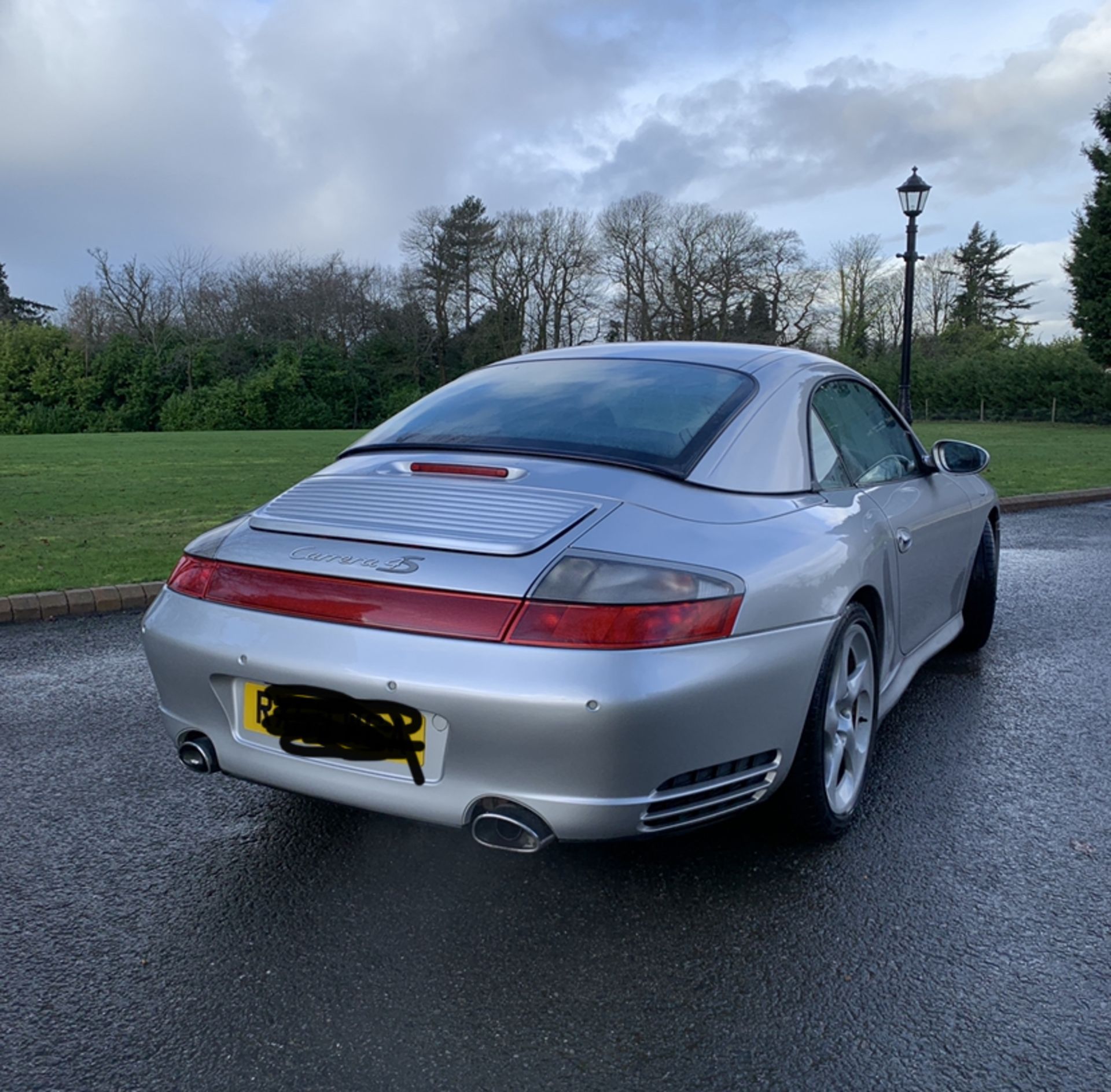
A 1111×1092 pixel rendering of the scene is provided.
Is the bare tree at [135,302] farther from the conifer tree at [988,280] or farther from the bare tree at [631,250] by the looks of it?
the conifer tree at [988,280]

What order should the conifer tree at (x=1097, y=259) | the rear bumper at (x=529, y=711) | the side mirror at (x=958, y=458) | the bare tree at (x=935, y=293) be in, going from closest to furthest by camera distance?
the rear bumper at (x=529, y=711) → the side mirror at (x=958, y=458) → the conifer tree at (x=1097, y=259) → the bare tree at (x=935, y=293)

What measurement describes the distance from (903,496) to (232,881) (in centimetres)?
267

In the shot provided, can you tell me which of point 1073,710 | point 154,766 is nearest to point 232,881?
point 154,766

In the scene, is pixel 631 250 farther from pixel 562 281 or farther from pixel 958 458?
pixel 958 458

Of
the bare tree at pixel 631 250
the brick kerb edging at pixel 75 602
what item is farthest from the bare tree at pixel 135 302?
the brick kerb edging at pixel 75 602

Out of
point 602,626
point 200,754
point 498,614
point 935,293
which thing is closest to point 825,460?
point 602,626

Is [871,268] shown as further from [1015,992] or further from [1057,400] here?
[1015,992]

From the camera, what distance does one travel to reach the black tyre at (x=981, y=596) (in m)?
5.08

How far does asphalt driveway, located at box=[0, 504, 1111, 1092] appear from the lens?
2.08 m

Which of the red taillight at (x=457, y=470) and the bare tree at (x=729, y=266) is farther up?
the bare tree at (x=729, y=266)

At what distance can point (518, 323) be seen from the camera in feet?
169

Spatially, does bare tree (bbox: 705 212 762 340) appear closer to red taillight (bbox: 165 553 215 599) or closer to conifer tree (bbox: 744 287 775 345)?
conifer tree (bbox: 744 287 775 345)

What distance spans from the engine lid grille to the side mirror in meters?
2.27

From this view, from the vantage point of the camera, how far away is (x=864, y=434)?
3.89 metres
